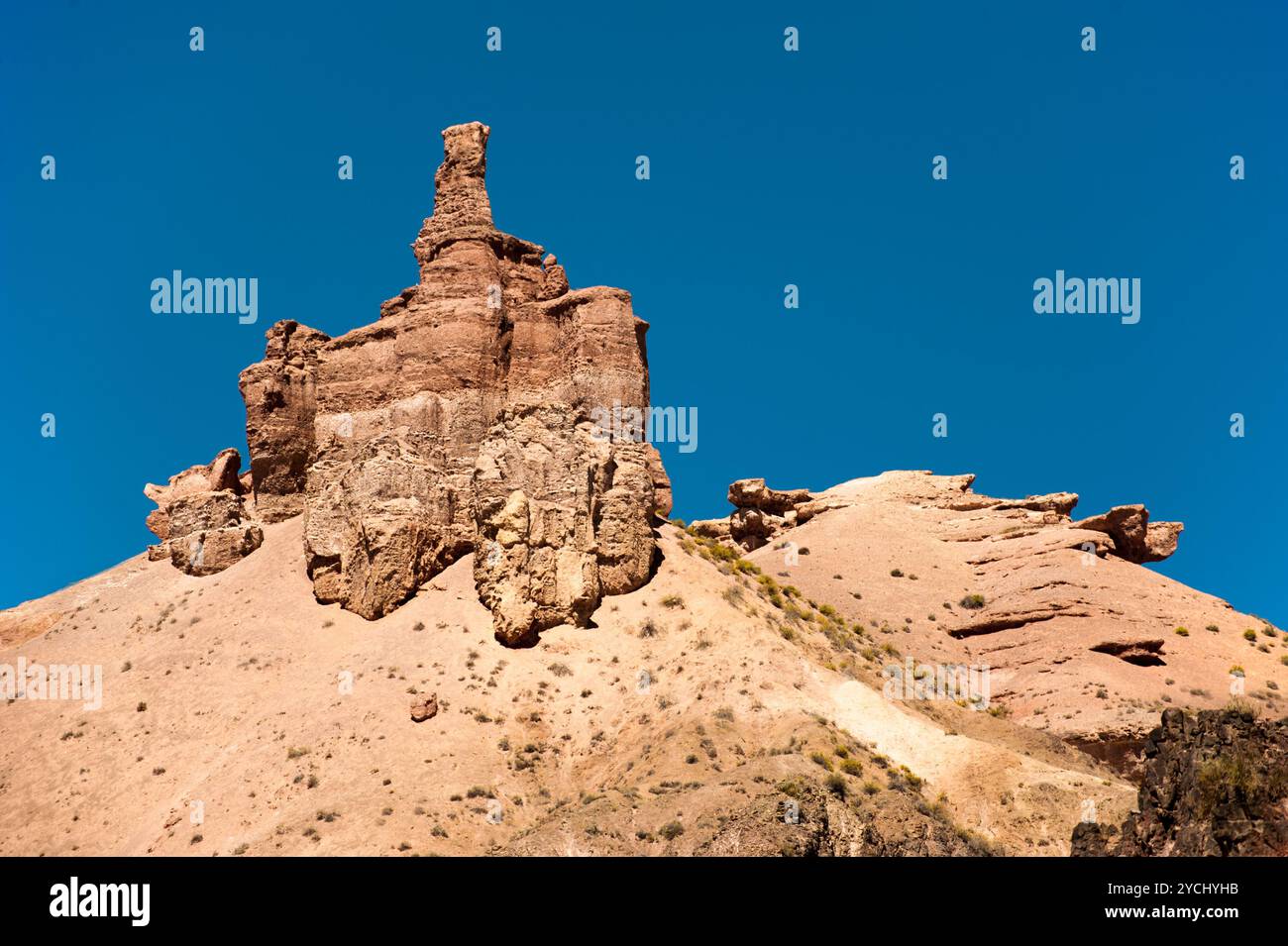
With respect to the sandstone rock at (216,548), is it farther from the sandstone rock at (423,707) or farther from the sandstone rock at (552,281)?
the sandstone rock at (423,707)

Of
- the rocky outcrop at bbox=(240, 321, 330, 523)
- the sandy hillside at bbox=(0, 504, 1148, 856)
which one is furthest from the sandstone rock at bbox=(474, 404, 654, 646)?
the rocky outcrop at bbox=(240, 321, 330, 523)

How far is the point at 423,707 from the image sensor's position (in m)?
52.2

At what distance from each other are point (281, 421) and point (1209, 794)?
150ft

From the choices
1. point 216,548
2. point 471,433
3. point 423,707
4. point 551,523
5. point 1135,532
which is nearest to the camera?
point 423,707

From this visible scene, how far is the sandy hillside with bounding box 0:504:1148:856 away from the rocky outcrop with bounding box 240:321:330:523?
4792mm

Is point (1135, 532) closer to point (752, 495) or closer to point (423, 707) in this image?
point (752, 495)

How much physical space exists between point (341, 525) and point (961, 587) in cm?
2831

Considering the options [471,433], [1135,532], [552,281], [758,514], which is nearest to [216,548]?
[471,433]

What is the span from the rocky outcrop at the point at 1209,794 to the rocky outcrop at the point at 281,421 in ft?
133

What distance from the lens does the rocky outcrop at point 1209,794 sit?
3325 centimetres

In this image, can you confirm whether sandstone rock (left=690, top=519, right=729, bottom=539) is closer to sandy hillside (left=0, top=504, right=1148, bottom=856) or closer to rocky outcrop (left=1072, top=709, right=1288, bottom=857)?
sandy hillside (left=0, top=504, right=1148, bottom=856)

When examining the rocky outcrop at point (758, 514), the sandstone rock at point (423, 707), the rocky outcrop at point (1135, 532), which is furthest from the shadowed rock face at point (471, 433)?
the rocky outcrop at point (1135, 532)
